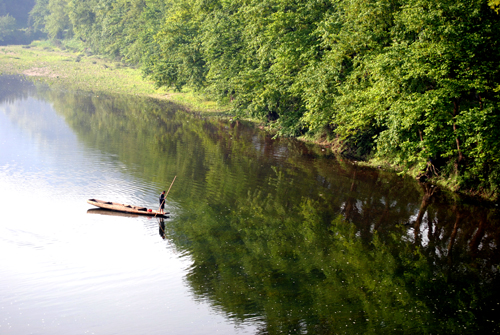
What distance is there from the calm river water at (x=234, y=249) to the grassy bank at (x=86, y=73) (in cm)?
3115

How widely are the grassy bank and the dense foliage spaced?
1010 centimetres

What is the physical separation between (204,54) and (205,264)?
41736 millimetres

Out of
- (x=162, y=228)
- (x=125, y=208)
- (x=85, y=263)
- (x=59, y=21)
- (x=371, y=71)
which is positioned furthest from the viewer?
(x=59, y=21)

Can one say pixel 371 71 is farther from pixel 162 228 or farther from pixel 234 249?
pixel 162 228

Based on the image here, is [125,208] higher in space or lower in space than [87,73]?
lower

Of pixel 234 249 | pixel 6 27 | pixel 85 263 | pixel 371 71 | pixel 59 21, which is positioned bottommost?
pixel 85 263

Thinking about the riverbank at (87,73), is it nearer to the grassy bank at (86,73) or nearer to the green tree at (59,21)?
the grassy bank at (86,73)

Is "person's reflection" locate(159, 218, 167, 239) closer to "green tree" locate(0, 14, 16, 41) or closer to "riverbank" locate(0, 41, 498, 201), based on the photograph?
"riverbank" locate(0, 41, 498, 201)

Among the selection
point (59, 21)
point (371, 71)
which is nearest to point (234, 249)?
point (371, 71)

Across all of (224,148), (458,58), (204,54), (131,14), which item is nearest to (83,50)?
(131,14)

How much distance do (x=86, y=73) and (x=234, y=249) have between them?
73.0 metres

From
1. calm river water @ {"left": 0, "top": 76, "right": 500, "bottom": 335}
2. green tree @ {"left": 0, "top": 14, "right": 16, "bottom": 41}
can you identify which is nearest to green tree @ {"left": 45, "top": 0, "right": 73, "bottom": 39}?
green tree @ {"left": 0, "top": 14, "right": 16, "bottom": 41}

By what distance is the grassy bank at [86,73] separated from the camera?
67.2 m

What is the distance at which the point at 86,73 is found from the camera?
8112cm
